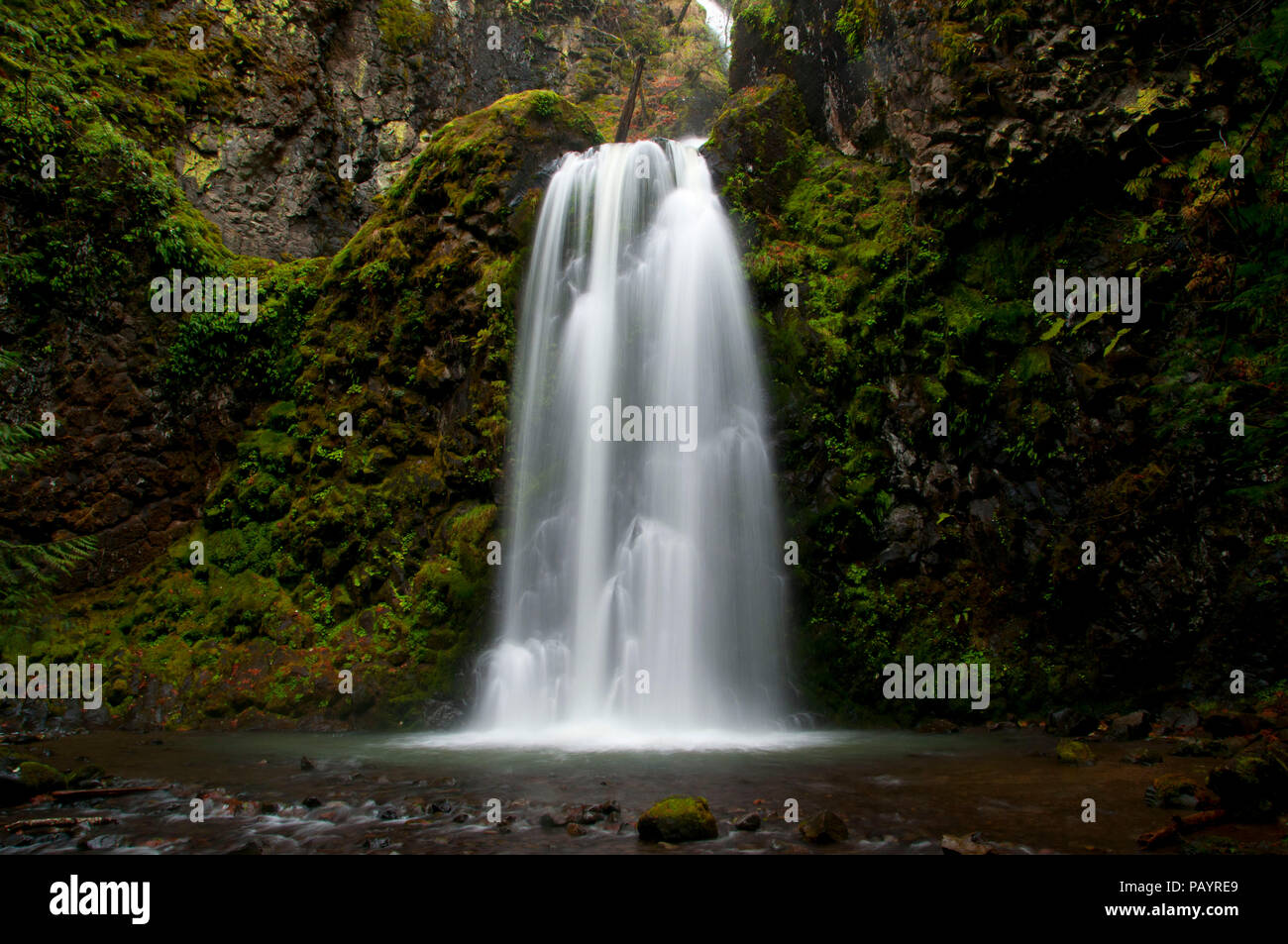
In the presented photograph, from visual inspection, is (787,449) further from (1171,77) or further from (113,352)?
(113,352)

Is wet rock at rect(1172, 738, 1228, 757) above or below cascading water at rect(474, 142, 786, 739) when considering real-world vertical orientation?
below

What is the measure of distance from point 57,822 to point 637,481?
8443mm

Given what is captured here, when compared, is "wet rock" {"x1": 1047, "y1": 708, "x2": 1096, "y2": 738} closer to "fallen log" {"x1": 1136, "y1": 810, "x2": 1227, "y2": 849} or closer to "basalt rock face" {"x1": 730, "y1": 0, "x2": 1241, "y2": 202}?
"fallen log" {"x1": 1136, "y1": 810, "x2": 1227, "y2": 849}

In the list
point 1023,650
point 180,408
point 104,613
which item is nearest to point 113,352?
point 180,408

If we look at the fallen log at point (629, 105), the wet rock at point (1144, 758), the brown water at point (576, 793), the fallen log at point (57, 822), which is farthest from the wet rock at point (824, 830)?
the fallen log at point (629, 105)

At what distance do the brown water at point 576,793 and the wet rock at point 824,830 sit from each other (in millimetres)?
95

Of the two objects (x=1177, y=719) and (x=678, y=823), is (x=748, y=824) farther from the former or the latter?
(x=1177, y=719)

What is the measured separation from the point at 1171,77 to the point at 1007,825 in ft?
37.9

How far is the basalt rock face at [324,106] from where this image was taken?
16797mm

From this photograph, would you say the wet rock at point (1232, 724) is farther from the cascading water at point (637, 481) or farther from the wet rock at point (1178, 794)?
the cascading water at point (637, 481)

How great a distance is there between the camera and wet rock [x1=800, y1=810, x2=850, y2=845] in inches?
181
